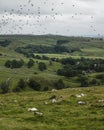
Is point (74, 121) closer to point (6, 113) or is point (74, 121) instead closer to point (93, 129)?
point (93, 129)

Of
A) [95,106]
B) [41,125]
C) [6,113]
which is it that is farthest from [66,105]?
[41,125]

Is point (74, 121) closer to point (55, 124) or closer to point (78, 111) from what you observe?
point (55, 124)

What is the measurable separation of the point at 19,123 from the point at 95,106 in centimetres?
1099

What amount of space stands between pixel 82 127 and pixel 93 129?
47.0 inches

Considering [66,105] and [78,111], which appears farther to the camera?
[66,105]

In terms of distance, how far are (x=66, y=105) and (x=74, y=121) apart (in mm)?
8990

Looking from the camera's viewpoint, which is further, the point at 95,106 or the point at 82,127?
the point at 95,106

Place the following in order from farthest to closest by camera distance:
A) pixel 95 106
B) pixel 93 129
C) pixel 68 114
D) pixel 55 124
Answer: pixel 95 106, pixel 68 114, pixel 55 124, pixel 93 129

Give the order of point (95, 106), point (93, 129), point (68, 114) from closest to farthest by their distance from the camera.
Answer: point (93, 129)
point (68, 114)
point (95, 106)

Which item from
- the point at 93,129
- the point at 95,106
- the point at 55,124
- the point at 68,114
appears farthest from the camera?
the point at 95,106

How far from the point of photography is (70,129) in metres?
30.1

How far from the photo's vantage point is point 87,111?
122ft

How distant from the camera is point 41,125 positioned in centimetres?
3145

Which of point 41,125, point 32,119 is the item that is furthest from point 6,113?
point 41,125
